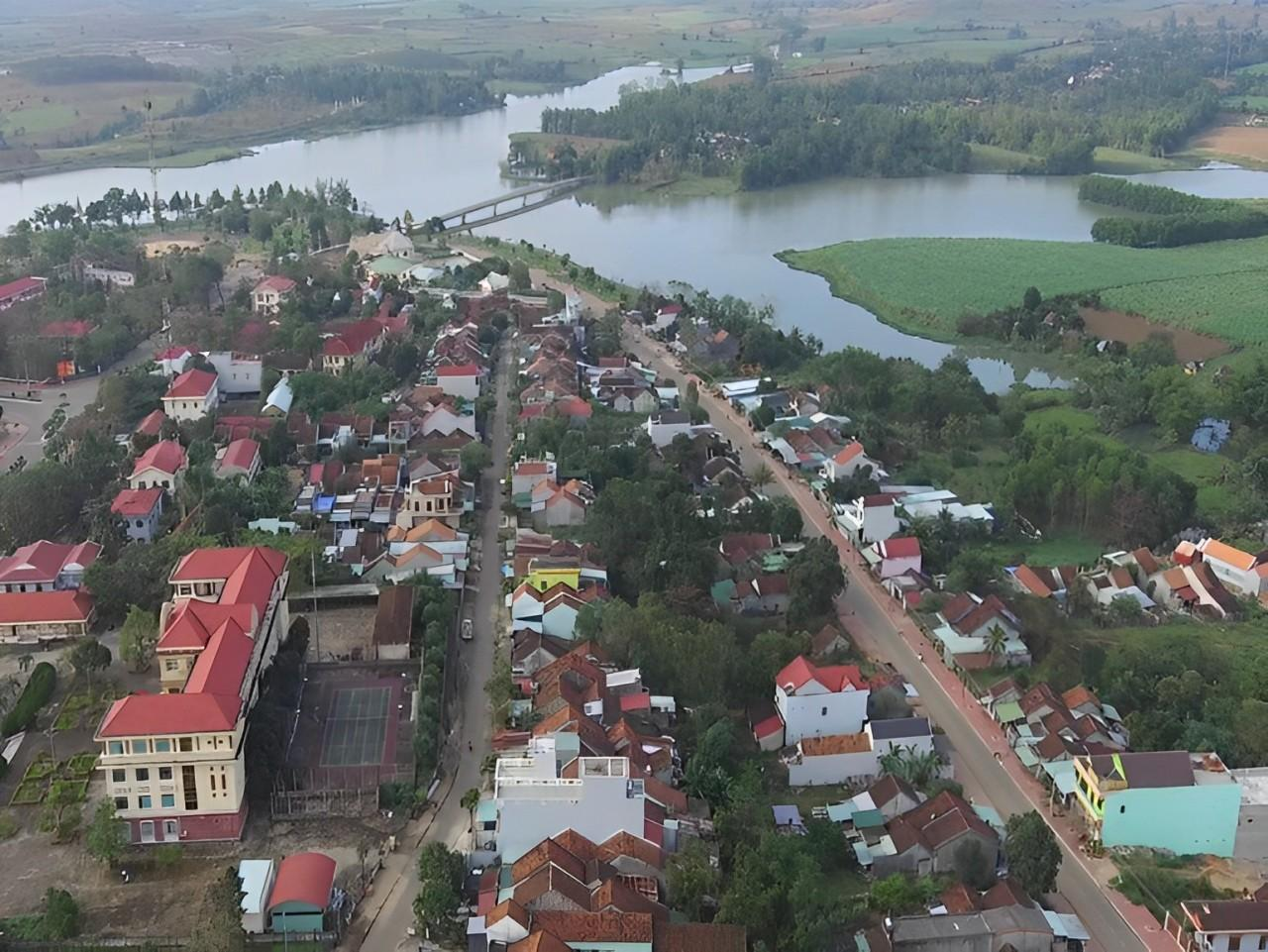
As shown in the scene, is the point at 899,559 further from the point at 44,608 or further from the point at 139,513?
the point at 44,608

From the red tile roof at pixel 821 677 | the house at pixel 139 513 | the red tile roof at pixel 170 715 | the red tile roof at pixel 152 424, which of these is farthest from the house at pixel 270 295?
the red tile roof at pixel 821 677

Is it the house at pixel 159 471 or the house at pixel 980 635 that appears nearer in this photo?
the house at pixel 980 635

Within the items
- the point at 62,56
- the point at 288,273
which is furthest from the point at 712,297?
the point at 62,56

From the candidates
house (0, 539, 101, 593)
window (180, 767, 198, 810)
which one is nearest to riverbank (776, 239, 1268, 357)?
house (0, 539, 101, 593)

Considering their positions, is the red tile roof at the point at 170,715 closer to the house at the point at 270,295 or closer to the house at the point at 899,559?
the house at the point at 899,559

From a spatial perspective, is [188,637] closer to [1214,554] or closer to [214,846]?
[214,846]

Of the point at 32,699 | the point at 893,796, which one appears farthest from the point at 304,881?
the point at 893,796

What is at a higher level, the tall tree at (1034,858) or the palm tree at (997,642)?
the tall tree at (1034,858)
